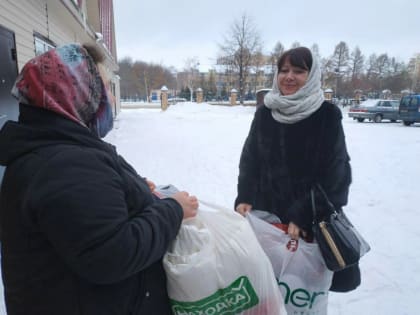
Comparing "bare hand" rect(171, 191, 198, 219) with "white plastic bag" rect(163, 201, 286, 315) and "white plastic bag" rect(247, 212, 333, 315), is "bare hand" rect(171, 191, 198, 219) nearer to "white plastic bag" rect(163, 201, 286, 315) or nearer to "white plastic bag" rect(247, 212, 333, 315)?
"white plastic bag" rect(163, 201, 286, 315)

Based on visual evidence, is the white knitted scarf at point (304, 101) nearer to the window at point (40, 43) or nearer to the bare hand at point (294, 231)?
the bare hand at point (294, 231)

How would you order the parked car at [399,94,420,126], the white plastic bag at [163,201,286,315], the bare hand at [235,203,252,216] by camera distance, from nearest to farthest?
the white plastic bag at [163,201,286,315]
the bare hand at [235,203,252,216]
the parked car at [399,94,420,126]

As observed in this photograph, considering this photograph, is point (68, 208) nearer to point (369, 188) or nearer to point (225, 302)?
point (225, 302)

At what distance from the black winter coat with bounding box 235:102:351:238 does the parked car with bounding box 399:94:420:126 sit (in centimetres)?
1953

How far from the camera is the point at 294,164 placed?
186 cm

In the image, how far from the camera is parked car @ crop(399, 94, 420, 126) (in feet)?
58.2

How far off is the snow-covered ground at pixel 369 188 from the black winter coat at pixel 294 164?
1.29m

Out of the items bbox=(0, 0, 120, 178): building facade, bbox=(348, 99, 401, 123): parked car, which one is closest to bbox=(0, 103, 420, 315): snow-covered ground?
bbox=(0, 0, 120, 178): building facade

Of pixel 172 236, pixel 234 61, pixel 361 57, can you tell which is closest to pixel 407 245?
pixel 172 236

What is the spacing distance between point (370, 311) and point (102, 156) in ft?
8.52

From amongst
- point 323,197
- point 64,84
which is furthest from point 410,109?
point 64,84

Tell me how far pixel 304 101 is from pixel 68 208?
1.46 meters

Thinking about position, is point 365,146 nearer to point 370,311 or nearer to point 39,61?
point 370,311

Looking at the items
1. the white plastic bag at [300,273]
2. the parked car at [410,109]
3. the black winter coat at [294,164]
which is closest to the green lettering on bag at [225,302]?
the white plastic bag at [300,273]
